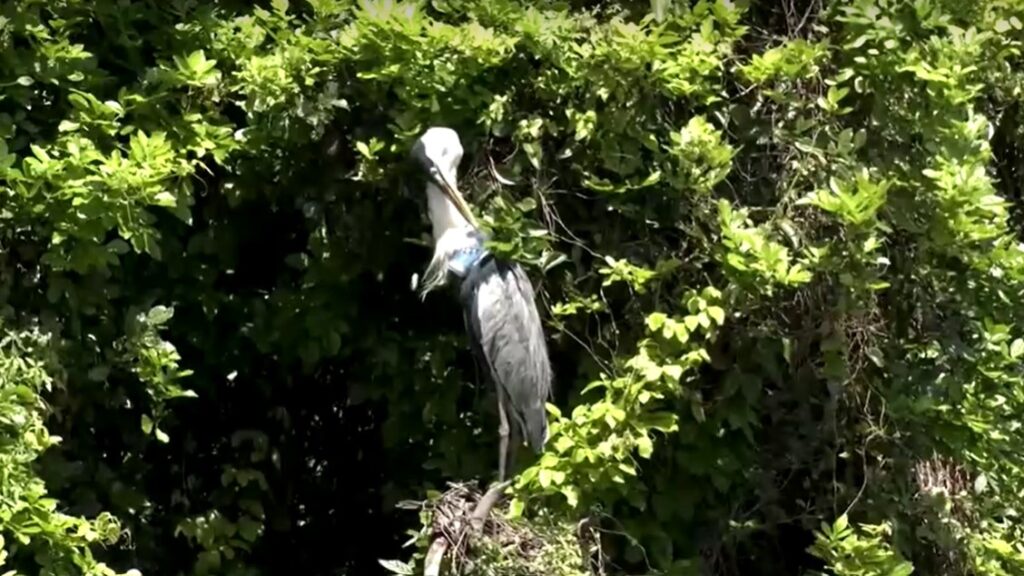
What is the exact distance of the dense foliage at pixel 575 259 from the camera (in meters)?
2.45

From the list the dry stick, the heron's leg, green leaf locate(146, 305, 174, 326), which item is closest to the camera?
the dry stick

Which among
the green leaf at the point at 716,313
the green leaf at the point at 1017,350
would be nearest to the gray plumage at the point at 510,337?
the green leaf at the point at 716,313

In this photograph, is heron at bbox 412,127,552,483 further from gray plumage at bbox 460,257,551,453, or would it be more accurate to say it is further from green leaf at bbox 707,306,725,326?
green leaf at bbox 707,306,725,326

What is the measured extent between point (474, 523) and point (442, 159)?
581 millimetres

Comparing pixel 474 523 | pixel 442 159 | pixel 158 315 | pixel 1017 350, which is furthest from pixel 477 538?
pixel 1017 350

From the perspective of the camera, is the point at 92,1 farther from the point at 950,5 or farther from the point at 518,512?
the point at 950,5

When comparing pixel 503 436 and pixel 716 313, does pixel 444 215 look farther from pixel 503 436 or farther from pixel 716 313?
pixel 716 313

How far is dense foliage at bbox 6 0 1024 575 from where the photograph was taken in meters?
2.45

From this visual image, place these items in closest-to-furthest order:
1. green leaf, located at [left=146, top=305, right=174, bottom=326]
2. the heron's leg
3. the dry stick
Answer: the dry stick → the heron's leg → green leaf, located at [left=146, top=305, right=174, bottom=326]

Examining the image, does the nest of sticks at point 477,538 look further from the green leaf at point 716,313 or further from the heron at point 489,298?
the green leaf at point 716,313

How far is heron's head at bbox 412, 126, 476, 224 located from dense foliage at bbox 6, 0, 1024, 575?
0.29 ft

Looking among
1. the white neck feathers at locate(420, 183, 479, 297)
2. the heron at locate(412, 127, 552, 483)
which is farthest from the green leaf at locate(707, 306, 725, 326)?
the white neck feathers at locate(420, 183, 479, 297)

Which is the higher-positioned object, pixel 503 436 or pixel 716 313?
pixel 716 313

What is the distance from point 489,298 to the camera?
2.35 meters
